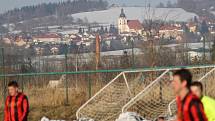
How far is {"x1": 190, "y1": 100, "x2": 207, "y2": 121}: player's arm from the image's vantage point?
23.7 feet

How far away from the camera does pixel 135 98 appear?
58.6 feet

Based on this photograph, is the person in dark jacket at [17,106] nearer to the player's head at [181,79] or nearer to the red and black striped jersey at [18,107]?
the red and black striped jersey at [18,107]

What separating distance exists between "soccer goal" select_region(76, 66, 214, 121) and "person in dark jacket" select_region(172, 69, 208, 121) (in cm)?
1015

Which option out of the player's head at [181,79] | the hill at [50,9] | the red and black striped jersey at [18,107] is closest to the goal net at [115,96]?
the red and black striped jersey at [18,107]

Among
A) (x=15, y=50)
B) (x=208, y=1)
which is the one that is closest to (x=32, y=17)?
(x=208, y=1)

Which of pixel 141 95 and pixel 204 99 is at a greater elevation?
pixel 204 99

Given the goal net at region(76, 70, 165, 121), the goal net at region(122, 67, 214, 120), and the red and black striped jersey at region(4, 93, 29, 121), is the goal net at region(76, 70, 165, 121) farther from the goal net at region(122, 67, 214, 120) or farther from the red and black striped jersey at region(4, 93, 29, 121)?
the red and black striped jersey at region(4, 93, 29, 121)

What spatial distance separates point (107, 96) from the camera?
19469 mm

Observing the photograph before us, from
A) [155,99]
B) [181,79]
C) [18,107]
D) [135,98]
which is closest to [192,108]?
[181,79]

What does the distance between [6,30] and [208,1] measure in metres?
29.1

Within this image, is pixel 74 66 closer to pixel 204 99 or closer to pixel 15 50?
pixel 15 50

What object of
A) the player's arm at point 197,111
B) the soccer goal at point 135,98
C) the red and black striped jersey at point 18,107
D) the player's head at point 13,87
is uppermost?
the player's arm at point 197,111

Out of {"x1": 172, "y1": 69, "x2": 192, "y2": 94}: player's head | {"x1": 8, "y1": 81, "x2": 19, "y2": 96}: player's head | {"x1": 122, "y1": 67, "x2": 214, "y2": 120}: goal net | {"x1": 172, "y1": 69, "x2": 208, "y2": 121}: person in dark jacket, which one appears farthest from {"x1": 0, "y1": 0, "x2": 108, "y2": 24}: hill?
{"x1": 172, "y1": 69, "x2": 192, "y2": 94}: player's head

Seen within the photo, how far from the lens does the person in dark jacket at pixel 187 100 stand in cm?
704
